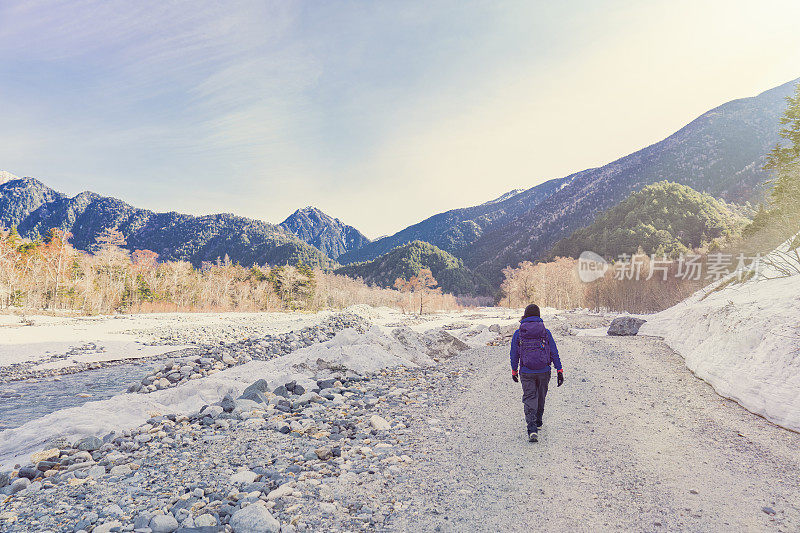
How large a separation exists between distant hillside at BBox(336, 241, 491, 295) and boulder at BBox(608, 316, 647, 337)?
118 meters

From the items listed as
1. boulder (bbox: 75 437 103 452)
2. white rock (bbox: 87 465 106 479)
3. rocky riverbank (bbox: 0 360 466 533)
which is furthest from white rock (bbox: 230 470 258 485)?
boulder (bbox: 75 437 103 452)

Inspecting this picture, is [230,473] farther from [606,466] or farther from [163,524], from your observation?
[606,466]

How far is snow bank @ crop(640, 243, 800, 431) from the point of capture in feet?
21.2

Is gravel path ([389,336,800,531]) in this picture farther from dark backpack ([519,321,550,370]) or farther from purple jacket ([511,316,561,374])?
dark backpack ([519,321,550,370])

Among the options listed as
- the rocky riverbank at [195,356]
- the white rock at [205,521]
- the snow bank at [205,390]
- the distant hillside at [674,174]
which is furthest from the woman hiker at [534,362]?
the distant hillside at [674,174]

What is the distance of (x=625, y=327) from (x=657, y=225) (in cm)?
9516

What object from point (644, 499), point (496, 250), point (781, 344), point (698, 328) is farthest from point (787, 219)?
point (496, 250)

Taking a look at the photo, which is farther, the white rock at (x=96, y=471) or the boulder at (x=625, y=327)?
the boulder at (x=625, y=327)

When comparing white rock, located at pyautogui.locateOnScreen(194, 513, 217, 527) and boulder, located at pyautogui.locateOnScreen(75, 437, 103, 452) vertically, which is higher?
white rock, located at pyautogui.locateOnScreen(194, 513, 217, 527)

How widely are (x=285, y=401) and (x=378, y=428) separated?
2756 mm

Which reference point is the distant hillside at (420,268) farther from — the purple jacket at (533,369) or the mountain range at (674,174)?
the purple jacket at (533,369)

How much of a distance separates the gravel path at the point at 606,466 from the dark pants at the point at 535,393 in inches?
15.1

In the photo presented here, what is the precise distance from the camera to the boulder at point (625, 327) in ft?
64.9

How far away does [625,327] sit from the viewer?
2008 centimetres
